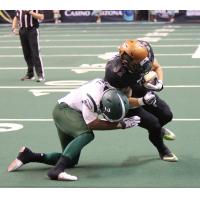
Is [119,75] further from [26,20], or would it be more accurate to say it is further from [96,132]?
[26,20]

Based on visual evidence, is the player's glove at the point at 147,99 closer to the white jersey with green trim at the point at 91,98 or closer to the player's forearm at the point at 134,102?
the player's forearm at the point at 134,102

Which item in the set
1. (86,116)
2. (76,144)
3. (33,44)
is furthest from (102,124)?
(33,44)

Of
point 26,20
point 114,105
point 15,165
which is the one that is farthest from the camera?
point 26,20

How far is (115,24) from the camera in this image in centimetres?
2231

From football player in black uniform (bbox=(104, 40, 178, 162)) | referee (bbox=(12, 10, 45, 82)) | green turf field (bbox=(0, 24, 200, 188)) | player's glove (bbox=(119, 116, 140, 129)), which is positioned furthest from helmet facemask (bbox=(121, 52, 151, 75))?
referee (bbox=(12, 10, 45, 82))

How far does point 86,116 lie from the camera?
5074mm

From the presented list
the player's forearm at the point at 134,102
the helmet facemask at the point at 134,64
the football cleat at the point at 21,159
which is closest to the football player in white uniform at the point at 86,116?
the player's forearm at the point at 134,102

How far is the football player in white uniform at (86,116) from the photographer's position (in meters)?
4.96

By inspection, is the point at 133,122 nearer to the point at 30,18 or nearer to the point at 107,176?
the point at 107,176

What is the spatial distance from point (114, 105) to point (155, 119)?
0.63 m

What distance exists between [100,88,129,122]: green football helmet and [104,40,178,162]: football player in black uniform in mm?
129

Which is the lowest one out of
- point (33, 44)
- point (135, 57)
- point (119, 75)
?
point (33, 44)
